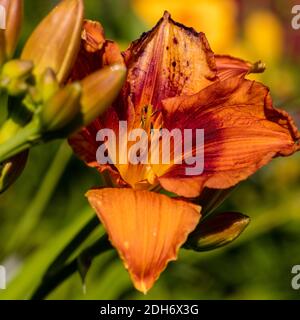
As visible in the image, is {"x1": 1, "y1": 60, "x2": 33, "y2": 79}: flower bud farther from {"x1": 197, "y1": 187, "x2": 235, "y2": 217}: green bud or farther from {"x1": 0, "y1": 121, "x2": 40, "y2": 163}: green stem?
{"x1": 197, "y1": 187, "x2": 235, "y2": 217}: green bud

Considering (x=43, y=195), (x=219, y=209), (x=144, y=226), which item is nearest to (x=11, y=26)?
(x=144, y=226)

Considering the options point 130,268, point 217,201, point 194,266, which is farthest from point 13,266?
point 130,268

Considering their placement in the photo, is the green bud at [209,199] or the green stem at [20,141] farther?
the green bud at [209,199]

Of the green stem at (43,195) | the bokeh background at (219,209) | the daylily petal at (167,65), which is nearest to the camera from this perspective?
the daylily petal at (167,65)

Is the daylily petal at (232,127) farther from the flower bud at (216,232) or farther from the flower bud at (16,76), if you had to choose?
the flower bud at (16,76)

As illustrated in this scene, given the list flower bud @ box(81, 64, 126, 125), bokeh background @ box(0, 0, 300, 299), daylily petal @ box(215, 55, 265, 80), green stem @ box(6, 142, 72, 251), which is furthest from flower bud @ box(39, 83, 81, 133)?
green stem @ box(6, 142, 72, 251)

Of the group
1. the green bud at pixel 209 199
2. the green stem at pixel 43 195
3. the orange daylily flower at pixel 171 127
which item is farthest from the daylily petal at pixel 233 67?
the green stem at pixel 43 195

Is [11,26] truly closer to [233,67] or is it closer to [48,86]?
[48,86]
